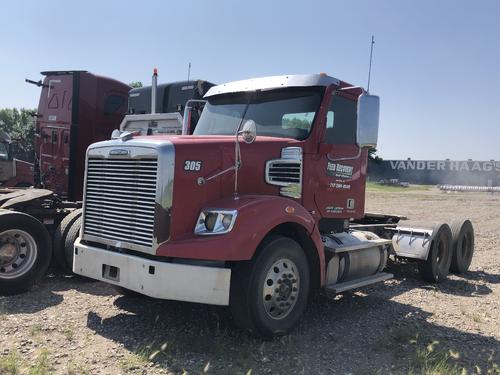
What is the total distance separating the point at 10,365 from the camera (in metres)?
3.81

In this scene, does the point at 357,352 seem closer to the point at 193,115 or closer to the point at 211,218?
the point at 211,218

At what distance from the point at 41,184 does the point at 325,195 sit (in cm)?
622

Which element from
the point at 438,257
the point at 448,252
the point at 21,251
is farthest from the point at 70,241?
the point at 448,252

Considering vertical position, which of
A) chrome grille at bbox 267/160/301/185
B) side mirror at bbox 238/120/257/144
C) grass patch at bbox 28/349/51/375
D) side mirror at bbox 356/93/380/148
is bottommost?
grass patch at bbox 28/349/51/375

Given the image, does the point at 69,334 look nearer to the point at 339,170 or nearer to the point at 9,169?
the point at 339,170

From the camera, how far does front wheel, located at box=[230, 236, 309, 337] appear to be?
14.3ft

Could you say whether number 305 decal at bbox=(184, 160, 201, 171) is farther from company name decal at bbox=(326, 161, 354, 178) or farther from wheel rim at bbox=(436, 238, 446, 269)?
wheel rim at bbox=(436, 238, 446, 269)

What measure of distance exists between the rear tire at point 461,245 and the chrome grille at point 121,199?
6.17 m

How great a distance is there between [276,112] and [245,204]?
5.05 ft

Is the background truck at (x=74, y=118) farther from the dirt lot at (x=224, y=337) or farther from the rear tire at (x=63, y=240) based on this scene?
the dirt lot at (x=224, y=337)

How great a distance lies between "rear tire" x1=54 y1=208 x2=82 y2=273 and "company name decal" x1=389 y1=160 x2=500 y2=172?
2415 inches

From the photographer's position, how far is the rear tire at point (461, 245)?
28.7ft

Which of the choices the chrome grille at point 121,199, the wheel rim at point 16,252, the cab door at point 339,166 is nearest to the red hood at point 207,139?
the chrome grille at point 121,199

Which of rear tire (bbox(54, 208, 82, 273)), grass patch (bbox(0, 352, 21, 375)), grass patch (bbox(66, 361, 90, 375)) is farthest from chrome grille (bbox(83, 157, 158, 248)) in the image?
rear tire (bbox(54, 208, 82, 273))
